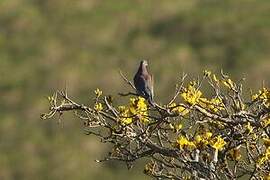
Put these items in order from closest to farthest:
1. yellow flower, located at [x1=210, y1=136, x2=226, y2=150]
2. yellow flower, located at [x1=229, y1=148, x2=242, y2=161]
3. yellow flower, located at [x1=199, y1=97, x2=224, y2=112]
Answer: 1. yellow flower, located at [x1=210, y1=136, x2=226, y2=150]
2. yellow flower, located at [x1=199, y1=97, x2=224, y2=112]
3. yellow flower, located at [x1=229, y1=148, x2=242, y2=161]

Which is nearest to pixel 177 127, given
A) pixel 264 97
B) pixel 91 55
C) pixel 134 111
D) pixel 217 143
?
pixel 134 111

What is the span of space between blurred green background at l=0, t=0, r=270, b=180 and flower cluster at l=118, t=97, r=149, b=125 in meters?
14.7

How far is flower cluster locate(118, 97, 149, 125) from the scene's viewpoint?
20.5ft

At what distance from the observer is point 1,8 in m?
31.2

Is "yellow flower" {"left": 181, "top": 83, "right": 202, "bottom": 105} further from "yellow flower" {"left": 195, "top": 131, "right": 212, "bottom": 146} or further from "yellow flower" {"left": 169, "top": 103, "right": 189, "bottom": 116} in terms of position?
"yellow flower" {"left": 195, "top": 131, "right": 212, "bottom": 146}

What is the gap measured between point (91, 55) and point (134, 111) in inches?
862

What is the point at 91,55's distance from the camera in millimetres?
28094

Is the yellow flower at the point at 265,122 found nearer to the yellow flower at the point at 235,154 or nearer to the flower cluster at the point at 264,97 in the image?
the flower cluster at the point at 264,97

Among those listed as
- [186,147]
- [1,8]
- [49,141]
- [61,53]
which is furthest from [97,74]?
[186,147]

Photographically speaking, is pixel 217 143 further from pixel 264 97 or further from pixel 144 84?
pixel 144 84

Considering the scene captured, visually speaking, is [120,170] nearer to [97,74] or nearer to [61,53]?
[97,74]

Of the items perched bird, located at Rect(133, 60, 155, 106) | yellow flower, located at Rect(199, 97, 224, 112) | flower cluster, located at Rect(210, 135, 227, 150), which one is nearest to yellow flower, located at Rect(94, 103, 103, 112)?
perched bird, located at Rect(133, 60, 155, 106)

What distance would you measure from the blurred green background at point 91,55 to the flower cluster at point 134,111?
1474 cm

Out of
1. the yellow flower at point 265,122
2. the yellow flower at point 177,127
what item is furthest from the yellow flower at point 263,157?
the yellow flower at point 177,127
